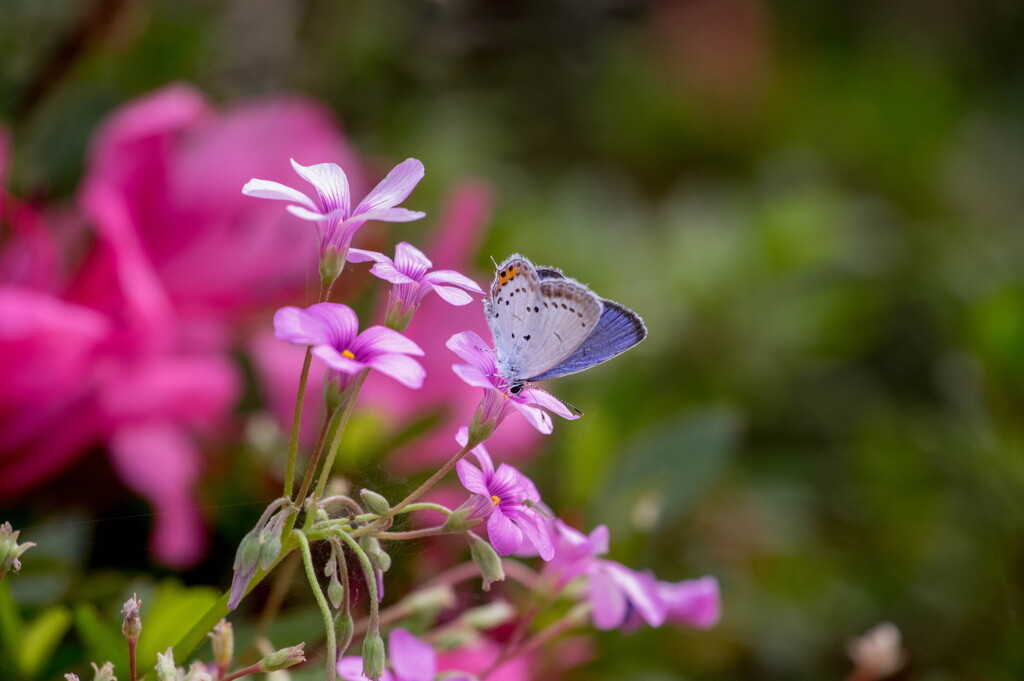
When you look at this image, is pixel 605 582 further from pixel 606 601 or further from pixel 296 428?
pixel 296 428

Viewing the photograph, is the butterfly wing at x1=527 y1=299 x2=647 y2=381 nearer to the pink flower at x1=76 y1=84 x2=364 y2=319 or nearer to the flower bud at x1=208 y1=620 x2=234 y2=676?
the flower bud at x1=208 y1=620 x2=234 y2=676

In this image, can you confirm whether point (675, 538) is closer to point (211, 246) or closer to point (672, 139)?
point (211, 246)

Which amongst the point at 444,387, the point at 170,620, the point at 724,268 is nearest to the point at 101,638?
the point at 170,620

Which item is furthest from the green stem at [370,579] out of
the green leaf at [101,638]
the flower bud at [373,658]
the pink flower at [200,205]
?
the pink flower at [200,205]

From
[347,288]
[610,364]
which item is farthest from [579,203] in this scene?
[347,288]

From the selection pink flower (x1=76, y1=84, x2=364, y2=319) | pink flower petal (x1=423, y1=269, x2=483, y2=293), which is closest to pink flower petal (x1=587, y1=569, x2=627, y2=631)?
pink flower petal (x1=423, y1=269, x2=483, y2=293)

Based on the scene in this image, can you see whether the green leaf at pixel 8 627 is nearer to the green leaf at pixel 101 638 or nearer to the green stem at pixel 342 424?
the green leaf at pixel 101 638
